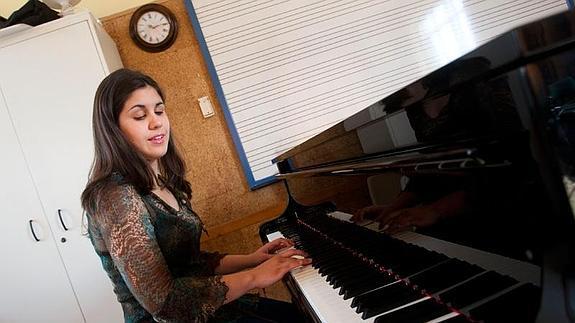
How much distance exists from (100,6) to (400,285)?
9.46ft

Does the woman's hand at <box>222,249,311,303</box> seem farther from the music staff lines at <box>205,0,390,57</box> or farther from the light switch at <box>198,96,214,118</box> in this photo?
the music staff lines at <box>205,0,390,57</box>

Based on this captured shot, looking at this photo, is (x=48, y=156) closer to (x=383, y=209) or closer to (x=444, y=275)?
(x=383, y=209)

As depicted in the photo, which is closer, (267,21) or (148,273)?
(148,273)

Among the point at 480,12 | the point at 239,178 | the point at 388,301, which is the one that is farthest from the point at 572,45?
the point at 480,12

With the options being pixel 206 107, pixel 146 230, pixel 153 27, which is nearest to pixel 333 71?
pixel 206 107

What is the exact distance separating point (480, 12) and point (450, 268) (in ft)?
9.16

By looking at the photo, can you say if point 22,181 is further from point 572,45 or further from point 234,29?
point 572,45

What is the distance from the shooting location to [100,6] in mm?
2869

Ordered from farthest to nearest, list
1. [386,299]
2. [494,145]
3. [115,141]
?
1. [115,141]
2. [386,299]
3. [494,145]

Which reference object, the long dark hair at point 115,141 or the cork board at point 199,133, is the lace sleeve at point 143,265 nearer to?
the long dark hair at point 115,141

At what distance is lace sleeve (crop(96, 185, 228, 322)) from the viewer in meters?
1.16

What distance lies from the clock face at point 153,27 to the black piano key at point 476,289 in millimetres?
2555

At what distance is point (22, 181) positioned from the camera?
7.70ft

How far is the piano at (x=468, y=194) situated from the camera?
1.44ft
